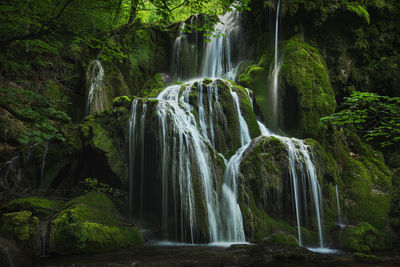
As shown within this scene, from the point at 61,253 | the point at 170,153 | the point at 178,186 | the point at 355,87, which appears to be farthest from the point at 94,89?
the point at 355,87

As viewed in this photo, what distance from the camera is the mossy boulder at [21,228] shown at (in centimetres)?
461

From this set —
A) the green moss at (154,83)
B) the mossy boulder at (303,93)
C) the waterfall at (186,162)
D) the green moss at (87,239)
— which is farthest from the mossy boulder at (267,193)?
the green moss at (154,83)

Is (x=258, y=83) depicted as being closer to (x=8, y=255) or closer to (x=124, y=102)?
(x=124, y=102)

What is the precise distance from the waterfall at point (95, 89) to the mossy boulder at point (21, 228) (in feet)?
21.2

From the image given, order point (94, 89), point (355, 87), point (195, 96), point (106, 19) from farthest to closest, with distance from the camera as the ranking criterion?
point (355, 87) → point (94, 89) → point (195, 96) → point (106, 19)

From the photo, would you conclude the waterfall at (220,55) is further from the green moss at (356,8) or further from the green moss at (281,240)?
the green moss at (281,240)

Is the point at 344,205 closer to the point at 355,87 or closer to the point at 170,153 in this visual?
the point at 170,153

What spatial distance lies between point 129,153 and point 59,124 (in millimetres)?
3207

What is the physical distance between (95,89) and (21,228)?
7.69 metres

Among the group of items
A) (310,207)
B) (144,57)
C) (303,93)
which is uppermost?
(144,57)

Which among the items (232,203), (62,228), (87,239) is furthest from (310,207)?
(62,228)

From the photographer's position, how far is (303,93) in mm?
10203

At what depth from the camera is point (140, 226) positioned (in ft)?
24.1

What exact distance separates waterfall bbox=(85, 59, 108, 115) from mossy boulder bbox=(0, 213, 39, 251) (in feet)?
21.2
